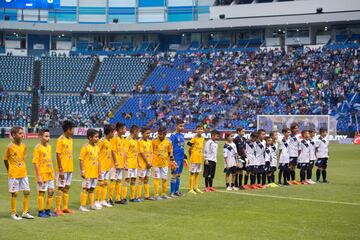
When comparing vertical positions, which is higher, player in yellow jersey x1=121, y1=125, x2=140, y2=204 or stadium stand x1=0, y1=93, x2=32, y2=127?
stadium stand x1=0, y1=93, x2=32, y2=127

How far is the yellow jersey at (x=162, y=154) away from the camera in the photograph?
68.0 feet

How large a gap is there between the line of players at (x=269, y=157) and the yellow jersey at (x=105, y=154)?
17.6 feet

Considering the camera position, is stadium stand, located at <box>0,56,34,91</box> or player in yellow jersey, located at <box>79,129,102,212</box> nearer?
player in yellow jersey, located at <box>79,129,102,212</box>

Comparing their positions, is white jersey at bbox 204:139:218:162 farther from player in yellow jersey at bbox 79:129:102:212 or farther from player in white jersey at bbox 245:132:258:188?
player in yellow jersey at bbox 79:129:102:212

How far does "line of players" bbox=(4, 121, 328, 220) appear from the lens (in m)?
16.5

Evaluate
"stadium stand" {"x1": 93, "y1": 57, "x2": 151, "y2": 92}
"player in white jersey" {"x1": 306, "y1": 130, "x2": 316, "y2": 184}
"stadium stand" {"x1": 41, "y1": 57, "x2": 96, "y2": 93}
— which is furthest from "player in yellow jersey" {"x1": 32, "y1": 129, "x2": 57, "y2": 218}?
"stadium stand" {"x1": 41, "y1": 57, "x2": 96, "y2": 93}

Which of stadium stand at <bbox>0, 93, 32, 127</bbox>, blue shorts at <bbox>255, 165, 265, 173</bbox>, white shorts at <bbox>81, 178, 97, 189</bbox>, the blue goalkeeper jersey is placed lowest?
blue shorts at <bbox>255, 165, 265, 173</bbox>

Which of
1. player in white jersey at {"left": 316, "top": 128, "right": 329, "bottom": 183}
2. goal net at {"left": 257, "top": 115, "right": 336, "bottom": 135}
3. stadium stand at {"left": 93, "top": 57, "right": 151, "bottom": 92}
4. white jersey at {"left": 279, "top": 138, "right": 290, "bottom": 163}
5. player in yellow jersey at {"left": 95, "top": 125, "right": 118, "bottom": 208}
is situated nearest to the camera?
player in yellow jersey at {"left": 95, "top": 125, "right": 118, "bottom": 208}

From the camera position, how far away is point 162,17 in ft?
280

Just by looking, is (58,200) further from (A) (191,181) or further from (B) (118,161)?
(A) (191,181)

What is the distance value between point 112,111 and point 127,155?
55289 mm

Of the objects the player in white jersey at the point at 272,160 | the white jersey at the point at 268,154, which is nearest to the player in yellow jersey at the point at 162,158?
the white jersey at the point at 268,154

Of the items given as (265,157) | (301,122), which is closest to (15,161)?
(265,157)

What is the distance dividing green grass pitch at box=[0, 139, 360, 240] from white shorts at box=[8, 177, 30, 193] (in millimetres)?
763
